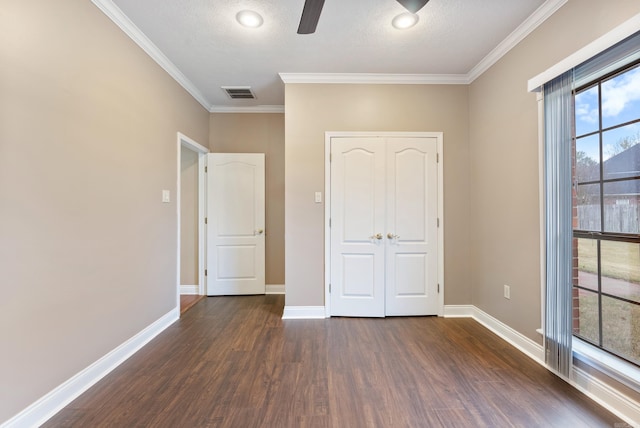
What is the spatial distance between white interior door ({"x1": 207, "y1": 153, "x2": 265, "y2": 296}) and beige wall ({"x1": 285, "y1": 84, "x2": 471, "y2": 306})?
1.00 meters

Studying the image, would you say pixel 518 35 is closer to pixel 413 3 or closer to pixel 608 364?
pixel 413 3

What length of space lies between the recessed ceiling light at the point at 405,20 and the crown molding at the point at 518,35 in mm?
882

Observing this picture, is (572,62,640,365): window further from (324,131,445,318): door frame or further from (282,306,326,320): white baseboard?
(282,306,326,320): white baseboard

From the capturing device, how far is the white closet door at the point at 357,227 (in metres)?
3.00

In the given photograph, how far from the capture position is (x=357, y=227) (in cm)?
302

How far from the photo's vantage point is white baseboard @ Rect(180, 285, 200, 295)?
12.8ft

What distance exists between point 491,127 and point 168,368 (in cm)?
357

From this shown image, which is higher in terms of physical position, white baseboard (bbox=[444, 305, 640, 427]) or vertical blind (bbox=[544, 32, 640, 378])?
vertical blind (bbox=[544, 32, 640, 378])

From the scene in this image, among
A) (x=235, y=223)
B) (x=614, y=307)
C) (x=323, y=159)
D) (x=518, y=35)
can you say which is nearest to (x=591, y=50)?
(x=518, y=35)

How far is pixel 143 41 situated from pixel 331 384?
3168mm

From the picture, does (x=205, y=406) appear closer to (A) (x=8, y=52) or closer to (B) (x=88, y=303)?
(B) (x=88, y=303)

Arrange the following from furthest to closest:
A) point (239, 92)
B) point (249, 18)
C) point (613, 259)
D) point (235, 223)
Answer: point (235, 223), point (239, 92), point (249, 18), point (613, 259)

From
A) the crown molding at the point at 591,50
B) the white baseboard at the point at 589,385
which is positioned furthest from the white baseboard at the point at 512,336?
the crown molding at the point at 591,50

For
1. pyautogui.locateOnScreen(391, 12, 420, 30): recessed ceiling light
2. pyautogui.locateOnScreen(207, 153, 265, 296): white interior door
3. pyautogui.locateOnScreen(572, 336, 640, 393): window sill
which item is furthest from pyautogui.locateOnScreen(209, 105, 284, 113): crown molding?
pyautogui.locateOnScreen(572, 336, 640, 393): window sill
